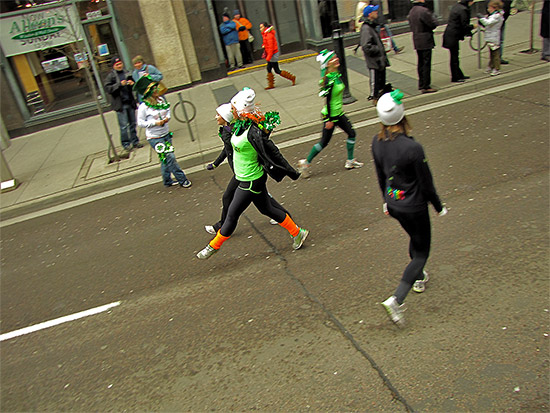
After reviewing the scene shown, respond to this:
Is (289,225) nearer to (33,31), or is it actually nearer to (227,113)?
(227,113)

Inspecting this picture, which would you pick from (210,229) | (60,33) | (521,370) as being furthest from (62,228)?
(60,33)

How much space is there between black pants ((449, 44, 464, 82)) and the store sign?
32.1 feet

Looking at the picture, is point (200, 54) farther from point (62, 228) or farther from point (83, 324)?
point (83, 324)

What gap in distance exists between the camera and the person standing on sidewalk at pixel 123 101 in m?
10.5

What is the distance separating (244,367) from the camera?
4316mm

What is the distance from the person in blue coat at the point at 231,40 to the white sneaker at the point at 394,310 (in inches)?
508

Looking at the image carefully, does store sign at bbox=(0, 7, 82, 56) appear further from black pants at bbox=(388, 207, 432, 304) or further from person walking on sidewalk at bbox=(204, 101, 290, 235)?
black pants at bbox=(388, 207, 432, 304)

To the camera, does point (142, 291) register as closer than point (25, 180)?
Yes

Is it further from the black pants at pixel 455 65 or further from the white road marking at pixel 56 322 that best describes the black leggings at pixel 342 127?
the black pants at pixel 455 65

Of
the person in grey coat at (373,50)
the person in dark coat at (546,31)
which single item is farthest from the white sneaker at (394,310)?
the person in dark coat at (546,31)

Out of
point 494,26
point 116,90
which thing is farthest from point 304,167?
point 494,26

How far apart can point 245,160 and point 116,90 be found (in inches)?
241

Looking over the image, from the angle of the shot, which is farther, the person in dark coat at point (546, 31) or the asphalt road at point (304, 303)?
the person in dark coat at point (546, 31)

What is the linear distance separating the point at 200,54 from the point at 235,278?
11.2m
